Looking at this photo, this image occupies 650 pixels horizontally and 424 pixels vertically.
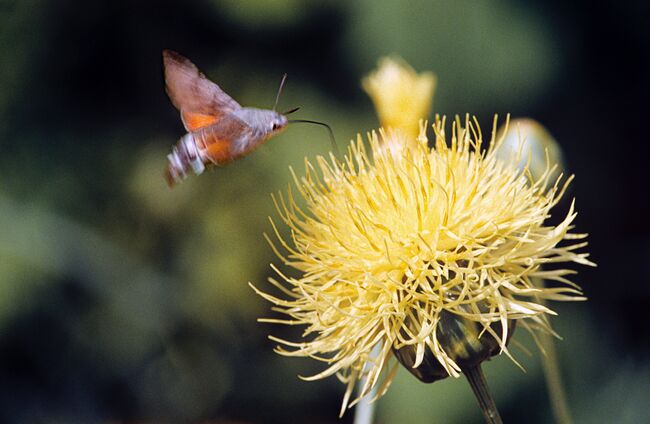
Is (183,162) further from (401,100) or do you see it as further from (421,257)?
(401,100)

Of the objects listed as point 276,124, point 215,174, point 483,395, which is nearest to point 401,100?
point 276,124

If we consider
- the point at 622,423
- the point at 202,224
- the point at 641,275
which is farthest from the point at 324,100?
the point at 622,423

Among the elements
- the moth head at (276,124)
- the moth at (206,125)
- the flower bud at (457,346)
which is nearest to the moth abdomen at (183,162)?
the moth at (206,125)

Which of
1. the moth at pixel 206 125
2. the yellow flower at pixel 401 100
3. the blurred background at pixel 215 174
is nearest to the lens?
the moth at pixel 206 125

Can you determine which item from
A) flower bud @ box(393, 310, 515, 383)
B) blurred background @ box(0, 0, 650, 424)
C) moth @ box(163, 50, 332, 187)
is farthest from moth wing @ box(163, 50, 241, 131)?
blurred background @ box(0, 0, 650, 424)

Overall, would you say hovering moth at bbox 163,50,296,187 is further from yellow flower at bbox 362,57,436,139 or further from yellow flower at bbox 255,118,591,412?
yellow flower at bbox 362,57,436,139

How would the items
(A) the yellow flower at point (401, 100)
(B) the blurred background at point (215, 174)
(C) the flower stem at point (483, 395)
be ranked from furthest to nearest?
(B) the blurred background at point (215, 174) < (A) the yellow flower at point (401, 100) < (C) the flower stem at point (483, 395)

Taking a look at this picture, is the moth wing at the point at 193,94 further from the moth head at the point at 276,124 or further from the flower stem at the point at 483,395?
the flower stem at the point at 483,395
